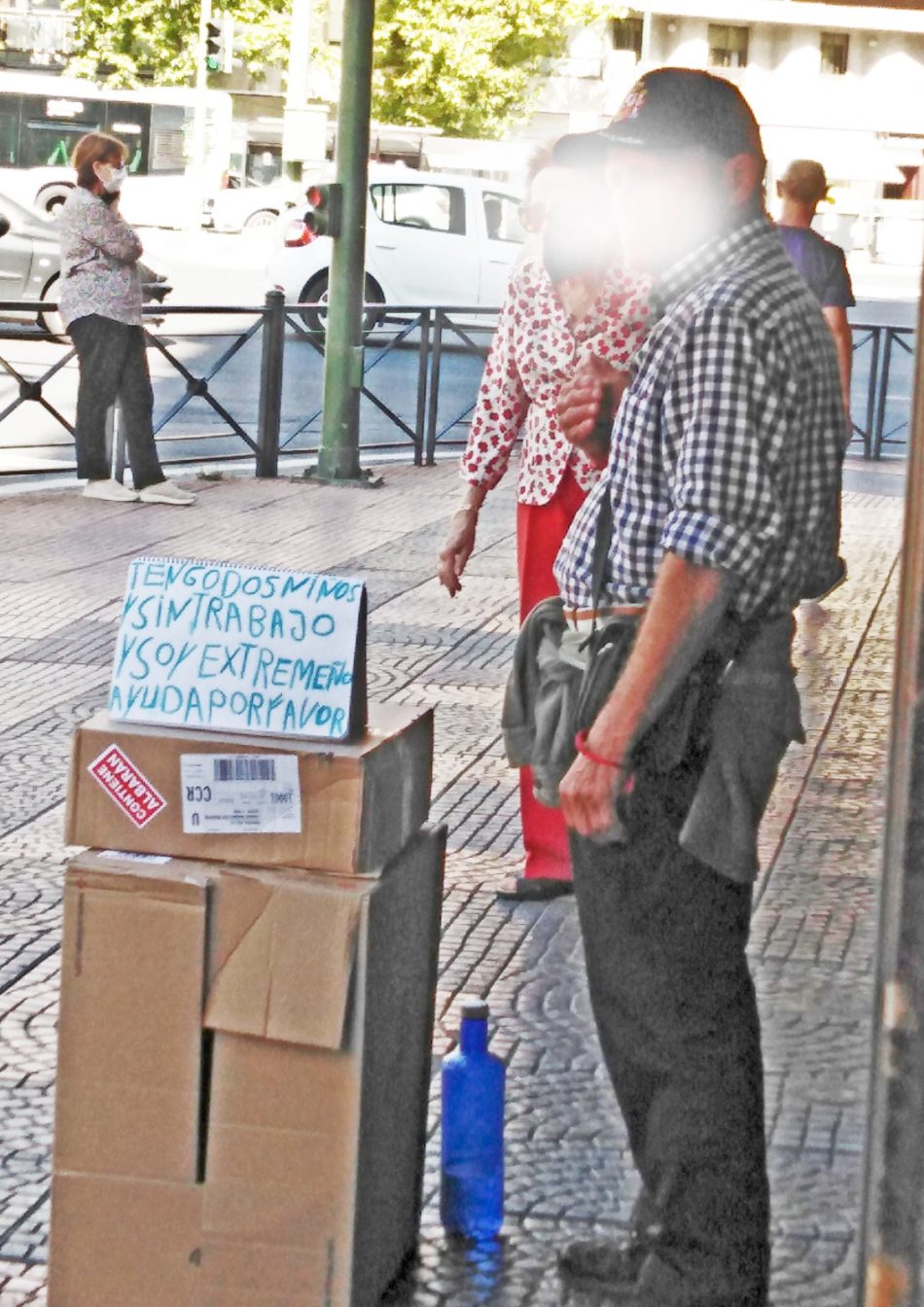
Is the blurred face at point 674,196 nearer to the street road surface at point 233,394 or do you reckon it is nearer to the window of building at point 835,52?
the street road surface at point 233,394

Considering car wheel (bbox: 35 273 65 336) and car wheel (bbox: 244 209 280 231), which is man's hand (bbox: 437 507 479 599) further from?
car wheel (bbox: 244 209 280 231)

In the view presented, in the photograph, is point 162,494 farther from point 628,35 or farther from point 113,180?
point 628,35

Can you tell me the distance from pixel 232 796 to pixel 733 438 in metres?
0.87

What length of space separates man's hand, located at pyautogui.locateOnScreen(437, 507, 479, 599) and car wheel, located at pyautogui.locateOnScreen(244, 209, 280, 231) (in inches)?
1508

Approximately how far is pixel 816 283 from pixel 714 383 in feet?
23.0

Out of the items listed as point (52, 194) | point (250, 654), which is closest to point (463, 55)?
point (52, 194)

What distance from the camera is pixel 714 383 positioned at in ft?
9.98

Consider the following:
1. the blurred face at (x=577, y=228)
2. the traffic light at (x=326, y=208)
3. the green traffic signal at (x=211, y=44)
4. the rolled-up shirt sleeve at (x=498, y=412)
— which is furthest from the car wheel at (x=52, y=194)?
the blurred face at (x=577, y=228)

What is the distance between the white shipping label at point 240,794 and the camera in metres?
3.15

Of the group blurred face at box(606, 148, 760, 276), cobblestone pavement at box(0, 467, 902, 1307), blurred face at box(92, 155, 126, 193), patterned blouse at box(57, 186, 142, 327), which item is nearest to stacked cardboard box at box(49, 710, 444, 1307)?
cobblestone pavement at box(0, 467, 902, 1307)

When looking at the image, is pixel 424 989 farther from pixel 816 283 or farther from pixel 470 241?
pixel 470 241

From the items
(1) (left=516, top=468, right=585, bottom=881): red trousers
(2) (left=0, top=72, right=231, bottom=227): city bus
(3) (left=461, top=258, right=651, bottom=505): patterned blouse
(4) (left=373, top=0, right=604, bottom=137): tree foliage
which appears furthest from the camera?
(4) (left=373, top=0, right=604, bottom=137): tree foliage

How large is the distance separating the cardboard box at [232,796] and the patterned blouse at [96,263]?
8998 millimetres

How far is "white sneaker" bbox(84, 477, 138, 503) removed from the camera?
12758 mm
